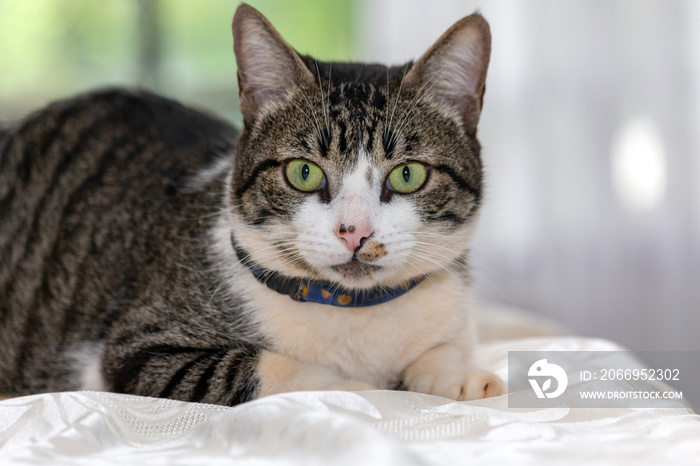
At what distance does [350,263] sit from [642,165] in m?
2.78

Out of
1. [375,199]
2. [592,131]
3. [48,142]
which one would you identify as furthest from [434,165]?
[592,131]

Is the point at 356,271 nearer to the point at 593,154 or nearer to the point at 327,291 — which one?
the point at 327,291

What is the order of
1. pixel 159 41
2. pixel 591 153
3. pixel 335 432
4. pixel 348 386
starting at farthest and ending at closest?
1. pixel 159 41
2. pixel 591 153
3. pixel 348 386
4. pixel 335 432

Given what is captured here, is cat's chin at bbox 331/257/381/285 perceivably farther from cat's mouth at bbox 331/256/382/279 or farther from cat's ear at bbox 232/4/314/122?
cat's ear at bbox 232/4/314/122

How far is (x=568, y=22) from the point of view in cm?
360

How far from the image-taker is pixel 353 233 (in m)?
1.21

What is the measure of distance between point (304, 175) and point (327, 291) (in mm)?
242

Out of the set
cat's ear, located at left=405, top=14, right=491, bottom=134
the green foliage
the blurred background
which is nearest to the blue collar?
cat's ear, located at left=405, top=14, right=491, bottom=134

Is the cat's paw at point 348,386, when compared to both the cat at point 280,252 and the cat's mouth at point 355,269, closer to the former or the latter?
the cat at point 280,252

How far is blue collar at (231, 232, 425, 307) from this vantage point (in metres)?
1.38

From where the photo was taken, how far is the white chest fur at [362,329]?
1.38 metres

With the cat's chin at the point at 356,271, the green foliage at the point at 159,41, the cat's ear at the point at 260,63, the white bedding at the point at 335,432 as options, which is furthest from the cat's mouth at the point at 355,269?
the green foliage at the point at 159,41

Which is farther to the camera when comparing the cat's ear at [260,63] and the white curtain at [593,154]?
the white curtain at [593,154]

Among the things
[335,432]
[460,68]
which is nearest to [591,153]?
[460,68]
